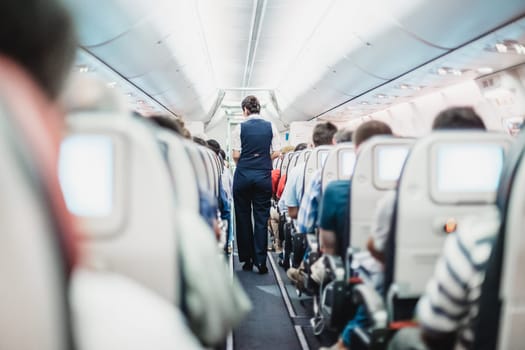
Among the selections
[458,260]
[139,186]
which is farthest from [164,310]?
[458,260]

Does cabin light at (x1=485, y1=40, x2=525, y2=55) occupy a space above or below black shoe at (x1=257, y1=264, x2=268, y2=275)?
above

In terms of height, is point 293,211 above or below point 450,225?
below

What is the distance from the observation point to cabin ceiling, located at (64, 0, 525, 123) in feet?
17.6

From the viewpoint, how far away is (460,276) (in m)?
1.64

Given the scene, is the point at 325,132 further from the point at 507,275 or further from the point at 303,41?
the point at 303,41

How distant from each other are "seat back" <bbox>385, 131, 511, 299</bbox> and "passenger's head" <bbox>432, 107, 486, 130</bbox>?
22 cm

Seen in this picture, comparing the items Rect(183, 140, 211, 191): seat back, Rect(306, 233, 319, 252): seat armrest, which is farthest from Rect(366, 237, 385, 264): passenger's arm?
Rect(306, 233, 319, 252): seat armrest

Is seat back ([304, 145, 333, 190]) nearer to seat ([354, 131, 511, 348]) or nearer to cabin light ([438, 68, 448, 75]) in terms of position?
seat ([354, 131, 511, 348])

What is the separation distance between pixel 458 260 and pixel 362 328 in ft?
3.17

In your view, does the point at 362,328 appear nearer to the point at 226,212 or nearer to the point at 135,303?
the point at 135,303

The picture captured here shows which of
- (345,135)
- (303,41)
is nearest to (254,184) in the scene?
(345,135)

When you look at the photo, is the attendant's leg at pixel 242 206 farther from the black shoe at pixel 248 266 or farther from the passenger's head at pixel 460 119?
the passenger's head at pixel 460 119

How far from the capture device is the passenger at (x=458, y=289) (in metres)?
1.64

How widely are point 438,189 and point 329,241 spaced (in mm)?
1233
